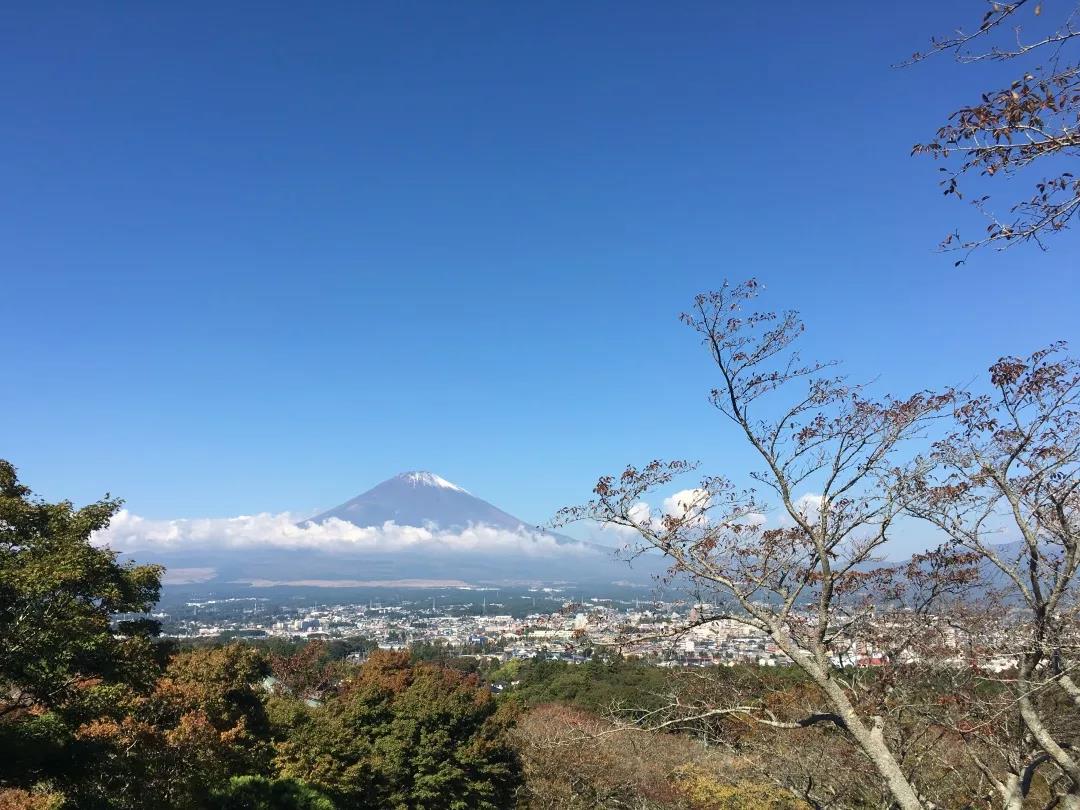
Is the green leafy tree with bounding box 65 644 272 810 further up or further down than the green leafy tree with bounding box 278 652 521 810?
further up

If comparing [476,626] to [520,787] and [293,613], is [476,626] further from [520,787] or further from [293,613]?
[520,787]

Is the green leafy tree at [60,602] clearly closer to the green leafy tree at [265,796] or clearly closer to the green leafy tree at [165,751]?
the green leafy tree at [165,751]

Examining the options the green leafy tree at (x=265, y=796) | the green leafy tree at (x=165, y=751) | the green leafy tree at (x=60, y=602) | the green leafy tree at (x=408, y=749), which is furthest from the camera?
the green leafy tree at (x=408, y=749)

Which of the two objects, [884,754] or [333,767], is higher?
[884,754]

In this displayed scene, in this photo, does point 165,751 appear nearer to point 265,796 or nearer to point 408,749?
point 265,796

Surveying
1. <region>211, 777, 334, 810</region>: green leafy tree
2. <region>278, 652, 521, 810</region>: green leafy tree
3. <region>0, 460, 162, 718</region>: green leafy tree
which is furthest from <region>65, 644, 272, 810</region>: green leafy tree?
<region>278, 652, 521, 810</region>: green leafy tree

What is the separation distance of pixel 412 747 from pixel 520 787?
14.3ft

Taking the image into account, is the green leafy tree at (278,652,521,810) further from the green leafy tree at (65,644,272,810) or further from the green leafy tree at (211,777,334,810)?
the green leafy tree at (211,777,334,810)

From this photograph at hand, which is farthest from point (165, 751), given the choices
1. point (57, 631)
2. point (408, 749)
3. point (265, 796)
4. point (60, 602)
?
point (408, 749)

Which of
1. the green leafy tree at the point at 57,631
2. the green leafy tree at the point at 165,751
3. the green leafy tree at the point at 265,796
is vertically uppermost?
the green leafy tree at the point at 57,631

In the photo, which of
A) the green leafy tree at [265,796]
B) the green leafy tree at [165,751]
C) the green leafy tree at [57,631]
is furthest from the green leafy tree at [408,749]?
the green leafy tree at [57,631]

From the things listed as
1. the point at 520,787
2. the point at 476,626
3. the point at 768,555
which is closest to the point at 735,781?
the point at 520,787

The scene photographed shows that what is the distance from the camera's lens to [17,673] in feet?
25.9

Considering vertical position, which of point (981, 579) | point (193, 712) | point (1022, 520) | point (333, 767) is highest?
point (1022, 520)
